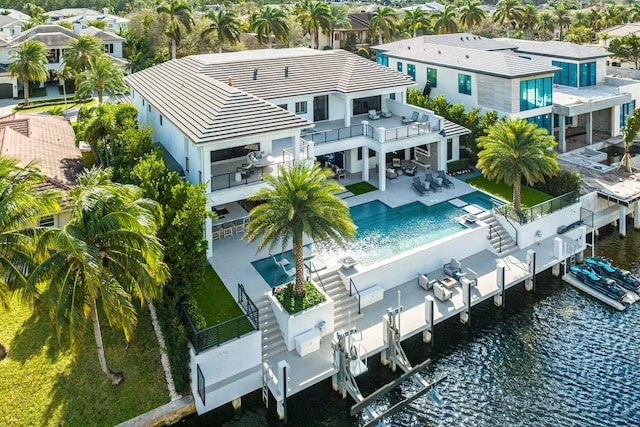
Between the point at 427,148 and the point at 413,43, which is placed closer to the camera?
the point at 427,148

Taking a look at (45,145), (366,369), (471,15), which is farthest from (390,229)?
(471,15)

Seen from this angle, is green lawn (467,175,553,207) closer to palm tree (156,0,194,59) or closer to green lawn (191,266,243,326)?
green lawn (191,266,243,326)

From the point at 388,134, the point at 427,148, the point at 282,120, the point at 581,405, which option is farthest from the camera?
the point at 427,148

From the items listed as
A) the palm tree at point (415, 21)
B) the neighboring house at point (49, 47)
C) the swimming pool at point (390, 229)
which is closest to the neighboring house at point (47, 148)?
the swimming pool at point (390, 229)

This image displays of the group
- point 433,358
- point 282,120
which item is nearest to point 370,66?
point 282,120

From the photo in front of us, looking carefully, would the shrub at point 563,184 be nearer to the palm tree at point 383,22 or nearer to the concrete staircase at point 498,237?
the concrete staircase at point 498,237

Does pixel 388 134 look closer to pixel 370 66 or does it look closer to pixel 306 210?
pixel 370 66

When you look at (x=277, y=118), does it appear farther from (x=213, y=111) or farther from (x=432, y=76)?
(x=432, y=76)
